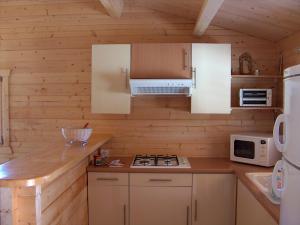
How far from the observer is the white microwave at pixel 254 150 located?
239 cm

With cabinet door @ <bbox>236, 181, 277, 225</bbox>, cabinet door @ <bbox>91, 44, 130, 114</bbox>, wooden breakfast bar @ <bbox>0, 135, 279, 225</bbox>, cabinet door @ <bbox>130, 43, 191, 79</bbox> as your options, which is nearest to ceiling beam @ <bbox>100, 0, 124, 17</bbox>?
cabinet door @ <bbox>91, 44, 130, 114</bbox>

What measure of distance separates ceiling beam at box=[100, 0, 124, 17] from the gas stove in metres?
1.50

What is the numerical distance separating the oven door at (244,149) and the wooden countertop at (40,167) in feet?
4.53

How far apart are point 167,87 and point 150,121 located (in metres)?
0.57

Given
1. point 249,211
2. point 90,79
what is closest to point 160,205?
point 249,211

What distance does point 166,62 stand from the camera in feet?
8.23

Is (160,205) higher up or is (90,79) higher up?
(90,79)

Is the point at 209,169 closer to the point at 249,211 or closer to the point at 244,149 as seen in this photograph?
the point at 244,149

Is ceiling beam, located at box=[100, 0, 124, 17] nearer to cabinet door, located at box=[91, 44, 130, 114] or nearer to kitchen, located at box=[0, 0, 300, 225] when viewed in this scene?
kitchen, located at box=[0, 0, 300, 225]

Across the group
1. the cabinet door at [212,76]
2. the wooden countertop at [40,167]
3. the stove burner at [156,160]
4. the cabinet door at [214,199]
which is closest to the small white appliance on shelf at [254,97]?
the cabinet door at [212,76]

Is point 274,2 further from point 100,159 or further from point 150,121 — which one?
point 100,159

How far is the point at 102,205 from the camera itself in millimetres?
2486

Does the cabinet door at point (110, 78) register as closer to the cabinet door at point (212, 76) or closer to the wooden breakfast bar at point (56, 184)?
the wooden breakfast bar at point (56, 184)

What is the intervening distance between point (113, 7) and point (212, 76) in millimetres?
1148
